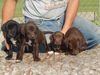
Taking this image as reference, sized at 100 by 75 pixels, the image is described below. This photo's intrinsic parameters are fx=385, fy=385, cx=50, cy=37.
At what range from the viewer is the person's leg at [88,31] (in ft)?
18.6

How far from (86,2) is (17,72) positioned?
8766 mm

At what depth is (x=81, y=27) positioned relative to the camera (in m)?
5.70

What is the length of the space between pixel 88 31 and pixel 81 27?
13cm

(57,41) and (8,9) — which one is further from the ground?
(8,9)

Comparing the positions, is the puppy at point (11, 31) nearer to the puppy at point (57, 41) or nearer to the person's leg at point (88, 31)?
the puppy at point (57, 41)

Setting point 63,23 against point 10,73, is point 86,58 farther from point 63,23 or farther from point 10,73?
point 63,23

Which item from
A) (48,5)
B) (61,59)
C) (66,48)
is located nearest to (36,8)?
(48,5)

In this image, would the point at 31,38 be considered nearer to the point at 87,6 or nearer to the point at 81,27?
the point at 81,27

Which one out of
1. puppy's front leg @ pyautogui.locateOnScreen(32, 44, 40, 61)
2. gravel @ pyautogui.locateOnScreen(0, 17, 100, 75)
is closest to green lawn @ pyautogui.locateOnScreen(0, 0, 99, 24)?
puppy's front leg @ pyautogui.locateOnScreen(32, 44, 40, 61)

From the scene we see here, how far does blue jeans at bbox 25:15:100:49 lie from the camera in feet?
18.3

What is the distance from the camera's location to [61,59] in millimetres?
4504

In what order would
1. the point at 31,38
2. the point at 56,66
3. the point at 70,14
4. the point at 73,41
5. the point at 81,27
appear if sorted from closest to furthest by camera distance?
the point at 56,66 → the point at 31,38 → the point at 73,41 → the point at 70,14 → the point at 81,27

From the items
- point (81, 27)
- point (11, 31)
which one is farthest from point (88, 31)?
point (11, 31)

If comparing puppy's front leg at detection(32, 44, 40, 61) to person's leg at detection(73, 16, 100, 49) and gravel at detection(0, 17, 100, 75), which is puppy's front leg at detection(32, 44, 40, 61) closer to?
gravel at detection(0, 17, 100, 75)
